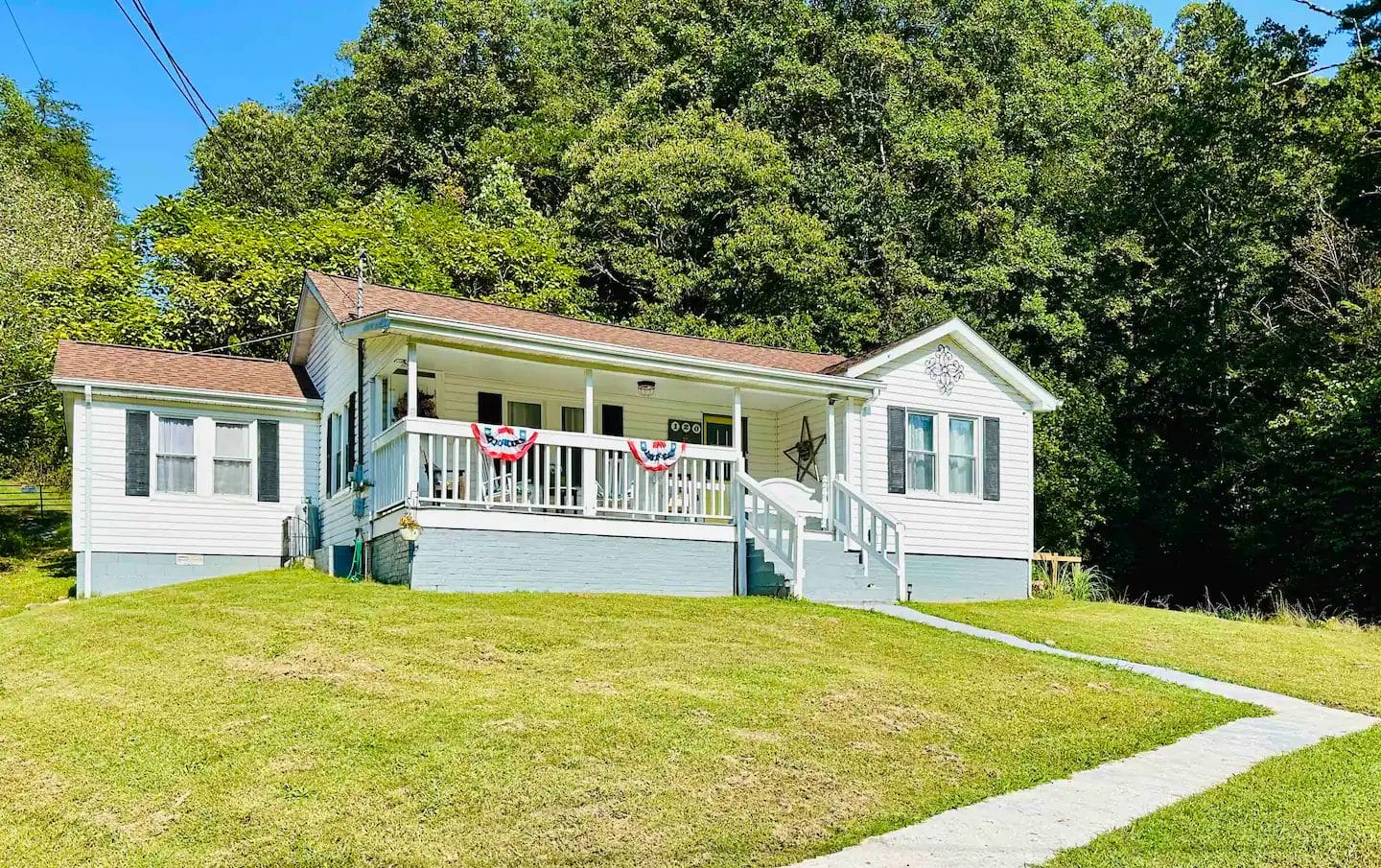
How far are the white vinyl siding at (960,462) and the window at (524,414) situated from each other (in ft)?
16.0

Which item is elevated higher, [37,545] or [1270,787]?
[37,545]

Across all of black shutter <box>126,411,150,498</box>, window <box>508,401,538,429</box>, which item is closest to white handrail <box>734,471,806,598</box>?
window <box>508,401,538,429</box>

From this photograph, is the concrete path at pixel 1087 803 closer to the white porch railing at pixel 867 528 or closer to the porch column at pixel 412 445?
the white porch railing at pixel 867 528

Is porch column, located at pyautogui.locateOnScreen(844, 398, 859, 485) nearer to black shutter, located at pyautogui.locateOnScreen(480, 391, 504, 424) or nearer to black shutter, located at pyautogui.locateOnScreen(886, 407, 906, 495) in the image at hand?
black shutter, located at pyautogui.locateOnScreen(886, 407, 906, 495)

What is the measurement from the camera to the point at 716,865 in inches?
259

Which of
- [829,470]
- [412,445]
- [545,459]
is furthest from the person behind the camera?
[829,470]

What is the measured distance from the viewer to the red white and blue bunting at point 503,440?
14.8 metres

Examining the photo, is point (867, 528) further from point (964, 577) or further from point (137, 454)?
point (137, 454)

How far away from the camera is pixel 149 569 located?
17.6 meters

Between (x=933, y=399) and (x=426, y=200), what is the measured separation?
77.2 feet

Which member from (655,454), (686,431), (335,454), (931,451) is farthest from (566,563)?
(931,451)

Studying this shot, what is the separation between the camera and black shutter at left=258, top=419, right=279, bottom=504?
18.5m

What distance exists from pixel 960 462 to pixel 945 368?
1.54 m

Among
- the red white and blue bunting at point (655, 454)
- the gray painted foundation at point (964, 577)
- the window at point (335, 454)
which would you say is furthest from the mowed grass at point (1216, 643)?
the window at point (335, 454)
